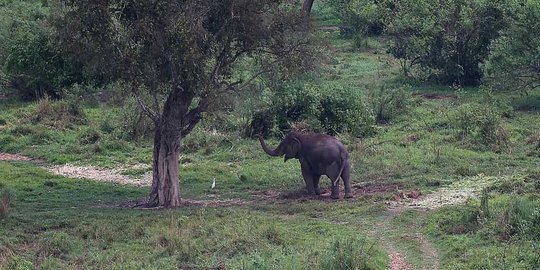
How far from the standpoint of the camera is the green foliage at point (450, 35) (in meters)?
29.5

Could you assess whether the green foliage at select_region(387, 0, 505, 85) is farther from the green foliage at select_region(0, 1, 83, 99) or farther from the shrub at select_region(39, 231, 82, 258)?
the shrub at select_region(39, 231, 82, 258)

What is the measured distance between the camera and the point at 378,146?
912 inches

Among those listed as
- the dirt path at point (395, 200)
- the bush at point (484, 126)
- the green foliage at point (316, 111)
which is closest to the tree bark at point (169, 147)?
the dirt path at point (395, 200)

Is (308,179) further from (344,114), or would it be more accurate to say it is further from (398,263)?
(398,263)

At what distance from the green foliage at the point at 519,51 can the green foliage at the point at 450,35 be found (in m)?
1.55

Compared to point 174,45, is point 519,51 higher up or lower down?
lower down

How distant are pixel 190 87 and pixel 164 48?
2.80ft

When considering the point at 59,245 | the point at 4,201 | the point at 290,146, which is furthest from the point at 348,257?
the point at 290,146

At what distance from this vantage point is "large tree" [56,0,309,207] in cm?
1739

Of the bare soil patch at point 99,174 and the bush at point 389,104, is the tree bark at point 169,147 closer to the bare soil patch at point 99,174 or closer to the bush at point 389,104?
the bare soil patch at point 99,174

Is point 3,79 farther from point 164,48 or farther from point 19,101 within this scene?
point 164,48

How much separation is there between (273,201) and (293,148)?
1450mm

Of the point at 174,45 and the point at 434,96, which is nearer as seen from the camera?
the point at 174,45

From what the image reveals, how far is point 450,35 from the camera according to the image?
98.7 ft
